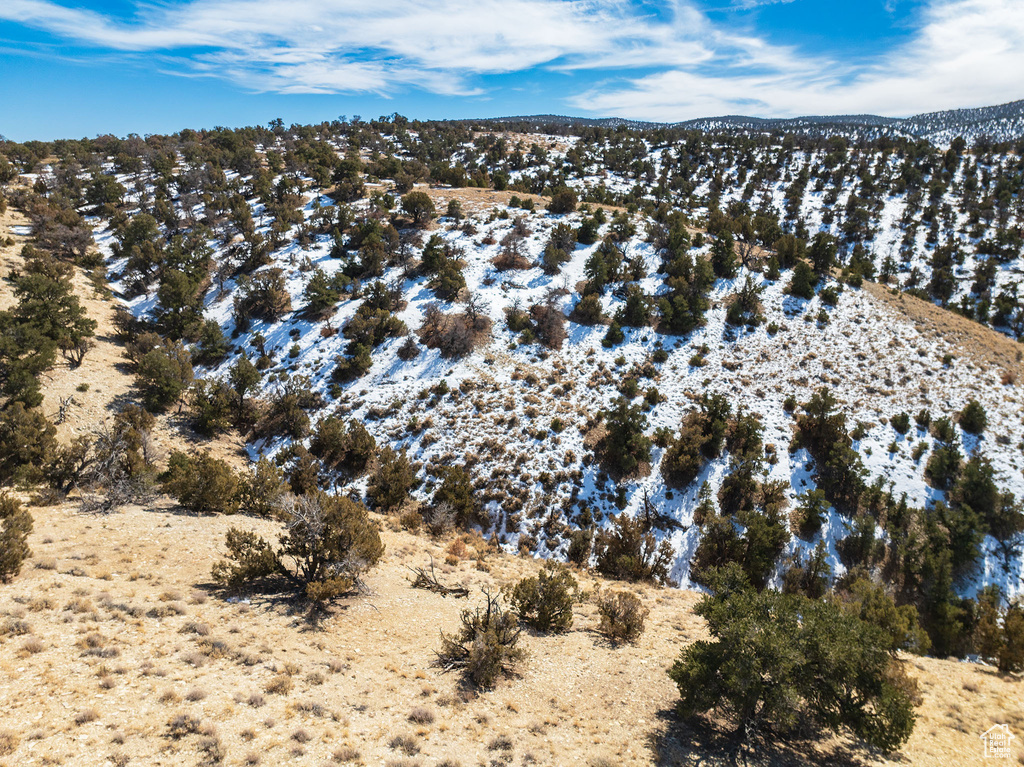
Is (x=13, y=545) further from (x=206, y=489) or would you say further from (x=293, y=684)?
(x=293, y=684)

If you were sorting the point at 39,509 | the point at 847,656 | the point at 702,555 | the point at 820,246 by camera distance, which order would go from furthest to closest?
the point at 820,246 < the point at 702,555 < the point at 39,509 < the point at 847,656

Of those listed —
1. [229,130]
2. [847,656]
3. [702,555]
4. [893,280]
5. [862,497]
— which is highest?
[229,130]

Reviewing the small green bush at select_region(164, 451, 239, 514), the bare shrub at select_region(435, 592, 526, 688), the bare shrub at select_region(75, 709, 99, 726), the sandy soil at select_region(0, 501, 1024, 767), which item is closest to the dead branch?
the sandy soil at select_region(0, 501, 1024, 767)

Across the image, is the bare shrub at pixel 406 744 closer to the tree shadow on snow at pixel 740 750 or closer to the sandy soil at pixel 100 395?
the tree shadow on snow at pixel 740 750

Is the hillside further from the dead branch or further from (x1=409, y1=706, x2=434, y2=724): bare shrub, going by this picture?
the dead branch

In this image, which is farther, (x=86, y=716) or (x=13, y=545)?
(x=13, y=545)

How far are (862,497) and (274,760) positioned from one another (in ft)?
92.7

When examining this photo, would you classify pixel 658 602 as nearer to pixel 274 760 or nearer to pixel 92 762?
pixel 274 760

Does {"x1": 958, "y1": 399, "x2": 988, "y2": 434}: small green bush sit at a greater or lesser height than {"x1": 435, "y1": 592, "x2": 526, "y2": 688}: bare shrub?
greater

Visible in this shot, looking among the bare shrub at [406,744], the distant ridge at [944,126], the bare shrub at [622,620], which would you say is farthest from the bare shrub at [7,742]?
the distant ridge at [944,126]

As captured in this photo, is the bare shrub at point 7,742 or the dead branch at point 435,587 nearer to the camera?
the bare shrub at point 7,742

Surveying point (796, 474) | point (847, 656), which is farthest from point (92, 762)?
point (796, 474)

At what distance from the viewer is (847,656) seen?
7.62 m

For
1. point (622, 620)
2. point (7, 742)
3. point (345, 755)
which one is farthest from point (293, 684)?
point (622, 620)
